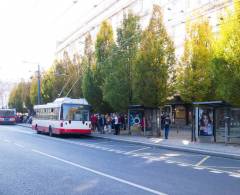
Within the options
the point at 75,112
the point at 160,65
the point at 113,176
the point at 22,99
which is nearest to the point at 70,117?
the point at 75,112

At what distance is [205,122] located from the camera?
74.2 feet

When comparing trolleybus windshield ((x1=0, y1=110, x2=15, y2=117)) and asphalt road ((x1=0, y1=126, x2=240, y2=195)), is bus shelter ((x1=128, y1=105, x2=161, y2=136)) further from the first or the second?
trolleybus windshield ((x1=0, y1=110, x2=15, y2=117))

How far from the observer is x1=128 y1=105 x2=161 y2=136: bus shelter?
93.0ft

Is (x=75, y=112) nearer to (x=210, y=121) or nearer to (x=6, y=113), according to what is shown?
(x=210, y=121)

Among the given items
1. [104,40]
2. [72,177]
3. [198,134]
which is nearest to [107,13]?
[104,40]

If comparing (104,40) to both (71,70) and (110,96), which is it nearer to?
(110,96)

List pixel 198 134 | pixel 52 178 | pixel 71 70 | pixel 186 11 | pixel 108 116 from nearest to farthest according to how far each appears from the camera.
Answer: pixel 52 178
pixel 198 134
pixel 108 116
pixel 186 11
pixel 71 70

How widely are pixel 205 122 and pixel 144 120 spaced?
22.7ft

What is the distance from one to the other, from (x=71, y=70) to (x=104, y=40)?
35.6 ft

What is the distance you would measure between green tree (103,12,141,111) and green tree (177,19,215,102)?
4436mm

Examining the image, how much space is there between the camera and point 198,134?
2305 cm

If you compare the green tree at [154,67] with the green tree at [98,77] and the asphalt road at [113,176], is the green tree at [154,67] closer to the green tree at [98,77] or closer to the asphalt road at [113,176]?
the green tree at [98,77]

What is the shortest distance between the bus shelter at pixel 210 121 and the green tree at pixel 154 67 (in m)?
4.13

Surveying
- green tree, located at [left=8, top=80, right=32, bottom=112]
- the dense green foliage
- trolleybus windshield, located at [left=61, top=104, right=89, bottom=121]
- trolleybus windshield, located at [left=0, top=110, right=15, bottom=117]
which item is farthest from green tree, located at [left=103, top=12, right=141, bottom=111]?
green tree, located at [left=8, top=80, right=32, bottom=112]
